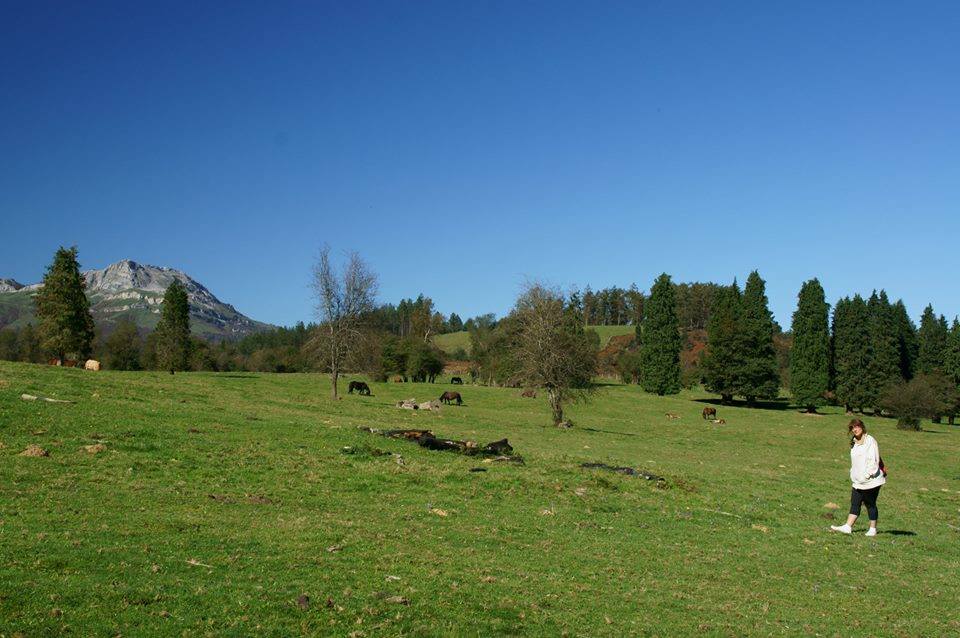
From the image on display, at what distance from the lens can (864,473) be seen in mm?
16328

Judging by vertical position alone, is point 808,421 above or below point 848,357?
below

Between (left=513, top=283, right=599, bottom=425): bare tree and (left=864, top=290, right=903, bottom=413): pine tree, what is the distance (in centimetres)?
6169

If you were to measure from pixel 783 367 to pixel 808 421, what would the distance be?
8064cm

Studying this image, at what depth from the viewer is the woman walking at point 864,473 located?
53.3ft

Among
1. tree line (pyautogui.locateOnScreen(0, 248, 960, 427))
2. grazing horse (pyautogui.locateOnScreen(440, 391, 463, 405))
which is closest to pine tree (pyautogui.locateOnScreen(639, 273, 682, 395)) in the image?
tree line (pyautogui.locateOnScreen(0, 248, 960, 427))

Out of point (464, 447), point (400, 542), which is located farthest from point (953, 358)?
point (400, 542)

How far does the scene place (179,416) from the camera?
964 inches

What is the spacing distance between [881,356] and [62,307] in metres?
105

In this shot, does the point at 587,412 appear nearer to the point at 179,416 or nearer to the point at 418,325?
the point at 179,416

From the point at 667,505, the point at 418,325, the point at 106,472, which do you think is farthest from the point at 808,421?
the point at 418,325

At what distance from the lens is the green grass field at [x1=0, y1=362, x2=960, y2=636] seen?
27.7ft

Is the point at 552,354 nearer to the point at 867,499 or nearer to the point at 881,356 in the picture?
the point at 867,499

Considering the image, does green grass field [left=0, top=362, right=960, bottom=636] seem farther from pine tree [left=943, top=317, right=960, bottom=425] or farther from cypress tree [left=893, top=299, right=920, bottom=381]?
cypress tree [left=893, top=299, right=920, bottom=381]

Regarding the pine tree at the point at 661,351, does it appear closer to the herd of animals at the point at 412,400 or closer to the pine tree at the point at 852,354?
the pine tree at the point at 852,354
